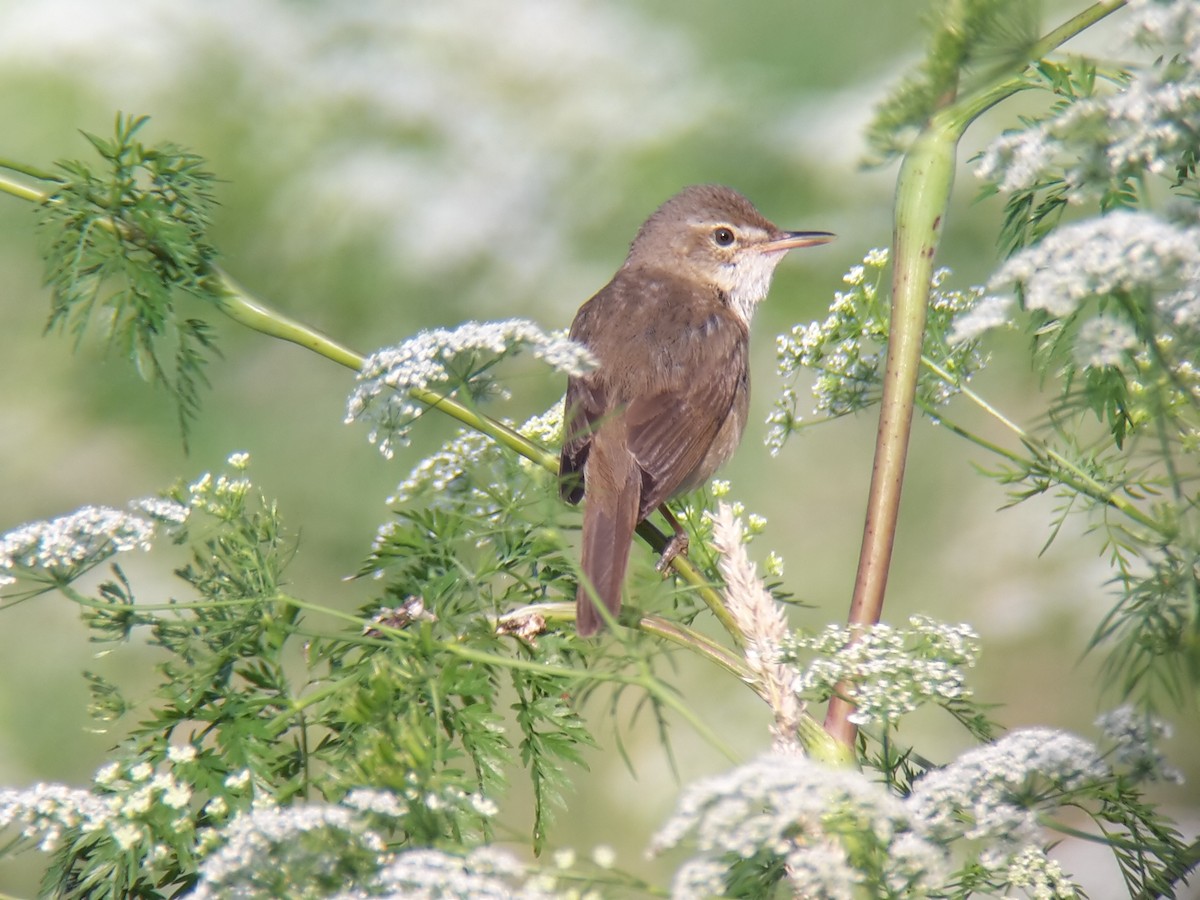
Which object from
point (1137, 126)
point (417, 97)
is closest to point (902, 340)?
point (1137, 126)

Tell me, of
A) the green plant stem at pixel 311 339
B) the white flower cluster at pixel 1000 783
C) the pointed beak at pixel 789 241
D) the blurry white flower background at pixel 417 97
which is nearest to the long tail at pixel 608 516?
the green plant stem at pixel 311 339

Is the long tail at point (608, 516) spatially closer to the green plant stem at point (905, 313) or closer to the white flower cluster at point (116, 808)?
the green plant stem at point (905, 313)

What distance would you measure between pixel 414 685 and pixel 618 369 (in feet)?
5.74

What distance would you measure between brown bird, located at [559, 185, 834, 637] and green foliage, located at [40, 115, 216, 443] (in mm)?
659

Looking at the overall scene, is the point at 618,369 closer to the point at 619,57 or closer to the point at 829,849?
the point at 829,849

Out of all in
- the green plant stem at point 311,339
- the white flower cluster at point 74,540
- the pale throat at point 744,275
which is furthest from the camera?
the pale throat at point 744,275

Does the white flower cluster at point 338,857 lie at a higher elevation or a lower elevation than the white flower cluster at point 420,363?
lower

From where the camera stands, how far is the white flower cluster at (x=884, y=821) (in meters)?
1.12

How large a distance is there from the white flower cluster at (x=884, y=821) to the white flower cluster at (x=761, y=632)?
0.15m

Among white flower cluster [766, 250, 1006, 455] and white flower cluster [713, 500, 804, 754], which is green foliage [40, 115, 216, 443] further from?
white flower cluster [766, 250, 1006, 455]

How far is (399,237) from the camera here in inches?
214

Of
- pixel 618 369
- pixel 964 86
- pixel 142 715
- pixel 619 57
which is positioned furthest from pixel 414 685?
pixel 619 57

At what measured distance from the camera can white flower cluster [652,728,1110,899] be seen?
1.12m

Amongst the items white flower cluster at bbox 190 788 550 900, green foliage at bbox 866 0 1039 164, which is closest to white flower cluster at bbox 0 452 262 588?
white flower cluster at bbox 190 788 550 900
